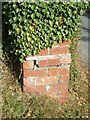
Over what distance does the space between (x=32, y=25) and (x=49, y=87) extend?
79 cm

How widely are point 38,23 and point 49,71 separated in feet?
1.98

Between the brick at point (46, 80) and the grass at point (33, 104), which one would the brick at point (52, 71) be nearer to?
the brick at point (46, 80)

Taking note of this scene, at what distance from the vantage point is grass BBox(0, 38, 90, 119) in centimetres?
353

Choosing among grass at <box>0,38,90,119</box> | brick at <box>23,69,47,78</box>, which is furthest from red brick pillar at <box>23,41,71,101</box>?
grass at <box>0,38,90,119</box>

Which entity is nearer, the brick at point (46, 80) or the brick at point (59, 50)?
the brick at point (59, 50)

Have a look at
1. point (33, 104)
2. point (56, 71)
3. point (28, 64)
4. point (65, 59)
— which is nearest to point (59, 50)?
point (65, 59)

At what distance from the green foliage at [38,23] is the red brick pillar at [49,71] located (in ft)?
0.30

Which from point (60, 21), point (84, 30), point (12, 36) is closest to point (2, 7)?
point (12, 36)

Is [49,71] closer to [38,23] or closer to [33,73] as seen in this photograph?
[33,73]

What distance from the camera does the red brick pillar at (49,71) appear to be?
3.69 metres

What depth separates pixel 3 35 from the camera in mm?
4004

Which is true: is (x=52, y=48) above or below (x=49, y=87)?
above

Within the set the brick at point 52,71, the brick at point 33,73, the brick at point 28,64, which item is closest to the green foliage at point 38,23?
the brick at point 28,64

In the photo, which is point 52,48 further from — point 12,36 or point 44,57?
point 12,36
